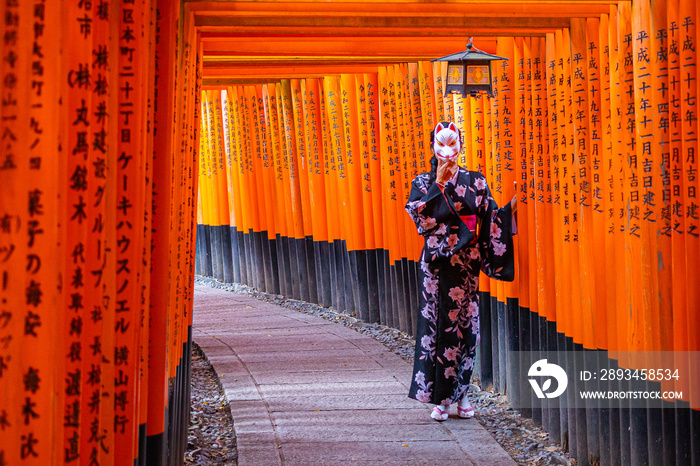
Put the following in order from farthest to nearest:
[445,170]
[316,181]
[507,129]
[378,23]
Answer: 1. [316,181]
2. [507,129]
3. [445,170]
4. [378,23]

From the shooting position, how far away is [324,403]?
6523 mm

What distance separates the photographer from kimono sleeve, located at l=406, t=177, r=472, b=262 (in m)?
5.81

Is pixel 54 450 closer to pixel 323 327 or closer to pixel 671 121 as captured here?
pixel 671 121

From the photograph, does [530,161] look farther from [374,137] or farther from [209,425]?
[374,137]

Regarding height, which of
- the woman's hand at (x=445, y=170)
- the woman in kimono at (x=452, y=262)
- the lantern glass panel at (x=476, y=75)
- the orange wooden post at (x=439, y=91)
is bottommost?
the woman in kimono at (x=452, y=262)

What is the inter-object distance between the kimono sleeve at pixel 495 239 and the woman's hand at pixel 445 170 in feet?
0.94

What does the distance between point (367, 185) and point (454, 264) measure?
12.6 ft

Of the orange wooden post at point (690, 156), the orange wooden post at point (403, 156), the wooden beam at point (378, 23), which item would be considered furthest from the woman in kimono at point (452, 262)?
the orange wooden post at point (403, 156)

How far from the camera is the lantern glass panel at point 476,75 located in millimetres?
5523

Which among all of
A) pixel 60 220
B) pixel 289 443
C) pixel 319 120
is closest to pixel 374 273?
pixel 319 120

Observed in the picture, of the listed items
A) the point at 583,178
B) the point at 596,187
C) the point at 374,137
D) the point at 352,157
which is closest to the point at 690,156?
the point at 596,187

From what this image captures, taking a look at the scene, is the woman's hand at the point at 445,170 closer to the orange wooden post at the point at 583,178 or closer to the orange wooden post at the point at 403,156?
the orange wooden post at the point at 583,178

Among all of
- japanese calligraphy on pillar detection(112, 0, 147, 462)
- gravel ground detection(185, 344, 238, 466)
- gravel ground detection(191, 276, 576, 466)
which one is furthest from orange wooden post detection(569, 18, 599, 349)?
japanese calligraphy on pillar detection(112, 0, 147, 462)

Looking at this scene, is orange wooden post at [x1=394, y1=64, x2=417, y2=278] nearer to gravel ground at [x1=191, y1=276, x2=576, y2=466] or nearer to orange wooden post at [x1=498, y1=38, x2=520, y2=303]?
gravel ground at [x1=191, y1=276, x2=576, y2=466]
